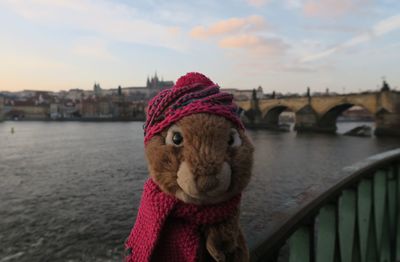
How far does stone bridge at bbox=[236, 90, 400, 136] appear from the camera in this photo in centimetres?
4106

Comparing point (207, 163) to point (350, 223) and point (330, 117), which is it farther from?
point (330, 117)

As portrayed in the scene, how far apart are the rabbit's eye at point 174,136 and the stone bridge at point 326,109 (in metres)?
28.3

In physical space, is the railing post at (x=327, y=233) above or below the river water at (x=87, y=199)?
above

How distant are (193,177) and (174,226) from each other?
0.20 metres

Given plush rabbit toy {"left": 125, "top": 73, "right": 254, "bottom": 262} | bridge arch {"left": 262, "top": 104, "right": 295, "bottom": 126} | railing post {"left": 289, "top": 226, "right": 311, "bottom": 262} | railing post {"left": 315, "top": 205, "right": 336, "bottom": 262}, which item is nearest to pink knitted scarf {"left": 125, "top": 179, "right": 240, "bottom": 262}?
plush rabbit toy {"left": 125, "top": 73, "right": 254, "bottom": 262}

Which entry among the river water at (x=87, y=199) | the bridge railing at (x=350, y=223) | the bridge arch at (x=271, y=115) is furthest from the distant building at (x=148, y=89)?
the bridge railing at (x=350, y=223)

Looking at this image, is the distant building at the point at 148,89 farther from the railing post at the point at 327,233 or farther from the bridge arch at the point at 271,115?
the railing post at the point at 327,233

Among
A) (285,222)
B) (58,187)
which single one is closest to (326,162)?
(58,187)

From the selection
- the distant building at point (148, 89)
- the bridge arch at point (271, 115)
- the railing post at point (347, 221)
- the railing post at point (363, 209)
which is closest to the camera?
the railing post at point (347, 221)

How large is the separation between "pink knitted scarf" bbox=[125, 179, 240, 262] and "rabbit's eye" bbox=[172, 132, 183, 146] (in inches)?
7.0

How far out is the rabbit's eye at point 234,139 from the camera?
3.59 feet

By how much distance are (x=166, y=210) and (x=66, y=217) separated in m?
10.3

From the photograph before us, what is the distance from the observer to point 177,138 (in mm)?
1057

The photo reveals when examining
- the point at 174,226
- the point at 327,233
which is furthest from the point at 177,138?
the point at 327,233
